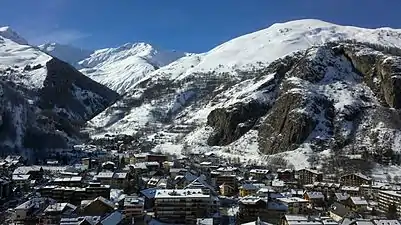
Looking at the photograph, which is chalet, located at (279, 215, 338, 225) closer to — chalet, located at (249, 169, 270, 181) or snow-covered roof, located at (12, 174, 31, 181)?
chalet, located at (249, 169, 270, 181)

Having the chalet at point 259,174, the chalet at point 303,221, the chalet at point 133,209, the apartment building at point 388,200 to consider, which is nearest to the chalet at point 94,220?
the chalet at point 133,209

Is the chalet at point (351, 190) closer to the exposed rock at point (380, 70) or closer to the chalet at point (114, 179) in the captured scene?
the chalet at point (114, 179)

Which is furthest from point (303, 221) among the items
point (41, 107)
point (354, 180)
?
point (41, 107)

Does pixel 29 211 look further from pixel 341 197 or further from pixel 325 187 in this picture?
pixel 325 187

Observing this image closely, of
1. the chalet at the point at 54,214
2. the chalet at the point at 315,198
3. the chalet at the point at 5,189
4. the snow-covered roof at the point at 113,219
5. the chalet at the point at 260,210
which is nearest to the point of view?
the snow-covered roof at the point at 113,219

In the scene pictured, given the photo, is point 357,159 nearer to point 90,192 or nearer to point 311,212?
point 311,212

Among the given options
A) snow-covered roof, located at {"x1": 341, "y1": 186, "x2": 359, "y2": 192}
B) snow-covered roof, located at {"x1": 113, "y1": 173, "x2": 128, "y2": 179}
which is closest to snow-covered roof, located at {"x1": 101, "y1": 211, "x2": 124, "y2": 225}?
snow-covered roof, located at {"x1": 113, "y1": 173, "x2": 128, "y2": 179}

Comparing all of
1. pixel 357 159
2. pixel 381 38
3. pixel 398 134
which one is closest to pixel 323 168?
pixel 357 159
